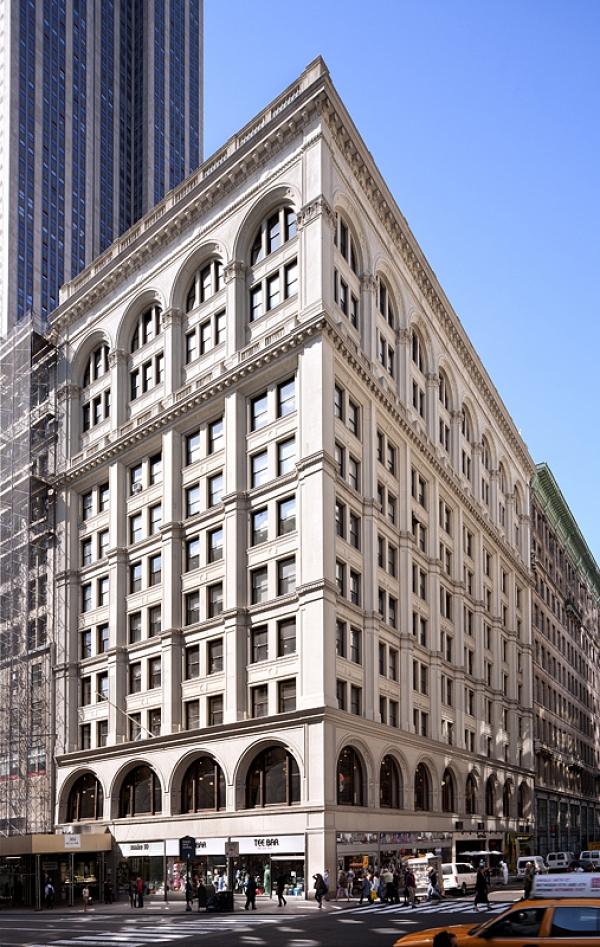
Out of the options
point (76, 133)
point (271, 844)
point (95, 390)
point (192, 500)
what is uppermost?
point (76, 133)

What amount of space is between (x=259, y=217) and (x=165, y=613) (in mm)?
22904

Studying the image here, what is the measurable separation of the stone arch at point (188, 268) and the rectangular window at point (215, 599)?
685 inches

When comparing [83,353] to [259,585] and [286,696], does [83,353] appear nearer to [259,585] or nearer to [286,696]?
[259,585]

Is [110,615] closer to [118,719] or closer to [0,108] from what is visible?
[118,719]

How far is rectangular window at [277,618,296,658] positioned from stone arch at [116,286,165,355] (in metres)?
23.8

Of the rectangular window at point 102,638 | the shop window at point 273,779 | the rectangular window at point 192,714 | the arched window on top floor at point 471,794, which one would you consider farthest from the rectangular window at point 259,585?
the arched window on top floor at point 471,794

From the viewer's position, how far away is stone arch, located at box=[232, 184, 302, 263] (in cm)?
5984

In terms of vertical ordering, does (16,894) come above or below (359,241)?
below

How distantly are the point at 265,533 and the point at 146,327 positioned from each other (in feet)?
63.1

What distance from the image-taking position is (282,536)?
56062 mm

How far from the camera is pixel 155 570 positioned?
6462cm

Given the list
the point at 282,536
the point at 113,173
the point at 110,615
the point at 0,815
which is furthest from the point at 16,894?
the point at 113,173

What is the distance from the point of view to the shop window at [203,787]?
5650 centimetres

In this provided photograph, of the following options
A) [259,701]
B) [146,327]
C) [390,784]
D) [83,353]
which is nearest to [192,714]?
[259,701]
